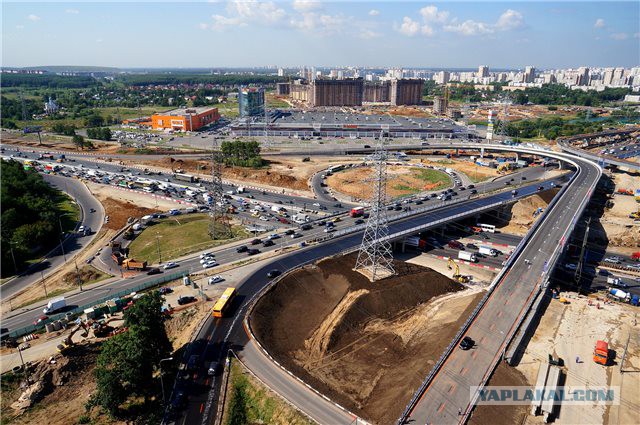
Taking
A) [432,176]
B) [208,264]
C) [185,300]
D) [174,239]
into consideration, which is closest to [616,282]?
[432,176]

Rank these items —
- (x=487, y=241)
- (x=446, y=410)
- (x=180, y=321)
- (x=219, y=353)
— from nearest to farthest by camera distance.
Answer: (x=446, y=410) → (x=219, y=353) → (x=180, y=321) → (x=487, y=241)

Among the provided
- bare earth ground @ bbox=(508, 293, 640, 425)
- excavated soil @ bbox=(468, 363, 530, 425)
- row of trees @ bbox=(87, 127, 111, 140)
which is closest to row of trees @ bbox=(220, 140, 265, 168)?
row of trees @ bbox=(87, 127, 111, 140)

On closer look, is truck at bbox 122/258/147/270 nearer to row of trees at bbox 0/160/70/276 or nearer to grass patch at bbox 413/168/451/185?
row of trees at bbox 0/160/70/276

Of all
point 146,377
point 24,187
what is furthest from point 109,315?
point 24,187

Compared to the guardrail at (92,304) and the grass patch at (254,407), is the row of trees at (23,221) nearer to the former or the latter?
the guardrail at (92,304)

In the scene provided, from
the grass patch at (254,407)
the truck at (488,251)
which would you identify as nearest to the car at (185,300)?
the grass patch at (254,407)

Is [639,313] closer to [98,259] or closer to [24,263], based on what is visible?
[98,259]

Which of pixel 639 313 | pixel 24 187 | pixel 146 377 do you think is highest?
pixel 24 187
